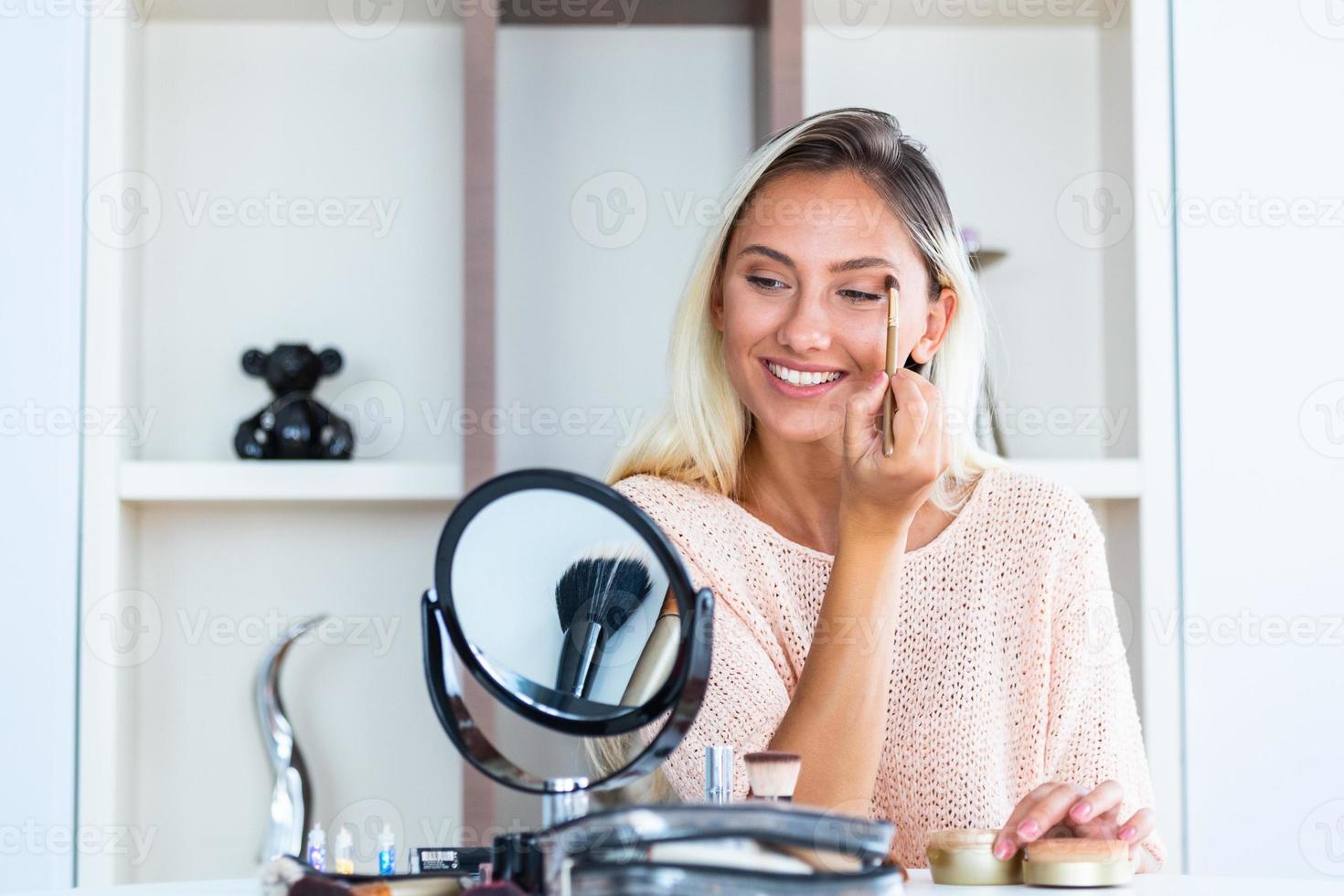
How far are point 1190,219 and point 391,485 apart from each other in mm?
1200

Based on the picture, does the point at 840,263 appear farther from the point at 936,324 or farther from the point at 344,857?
the point at 344,857

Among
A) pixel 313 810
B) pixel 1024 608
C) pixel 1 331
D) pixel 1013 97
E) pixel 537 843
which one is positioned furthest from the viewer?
pixel 1013 97

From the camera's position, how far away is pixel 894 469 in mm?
962

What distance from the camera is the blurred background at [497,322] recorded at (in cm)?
181

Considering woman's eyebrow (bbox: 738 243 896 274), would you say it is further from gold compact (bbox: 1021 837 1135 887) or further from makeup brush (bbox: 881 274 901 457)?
gold compact (bbox: 1021 837 1135 887)

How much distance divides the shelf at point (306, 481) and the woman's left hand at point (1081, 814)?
1.17 m

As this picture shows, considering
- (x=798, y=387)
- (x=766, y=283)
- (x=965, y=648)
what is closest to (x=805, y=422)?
(x=798, y=387)

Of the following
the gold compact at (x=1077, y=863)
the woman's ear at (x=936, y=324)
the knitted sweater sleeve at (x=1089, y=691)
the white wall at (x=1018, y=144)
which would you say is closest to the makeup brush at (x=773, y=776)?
the gold compact at (x=1077, y=863)

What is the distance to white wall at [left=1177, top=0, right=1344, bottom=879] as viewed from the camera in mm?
1828

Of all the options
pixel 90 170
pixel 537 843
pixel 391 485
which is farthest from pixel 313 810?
pixel 537 843

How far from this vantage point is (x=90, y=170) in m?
1.83

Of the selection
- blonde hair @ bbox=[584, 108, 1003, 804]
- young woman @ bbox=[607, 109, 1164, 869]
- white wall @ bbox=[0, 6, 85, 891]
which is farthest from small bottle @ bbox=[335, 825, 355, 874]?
white wall @ bbox=[0, 6, 85, 891]

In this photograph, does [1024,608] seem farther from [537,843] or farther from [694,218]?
[694,218]

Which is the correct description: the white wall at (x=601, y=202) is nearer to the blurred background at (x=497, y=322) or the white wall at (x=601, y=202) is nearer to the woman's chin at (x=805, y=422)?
the blurred background at (x=497, y=322)
